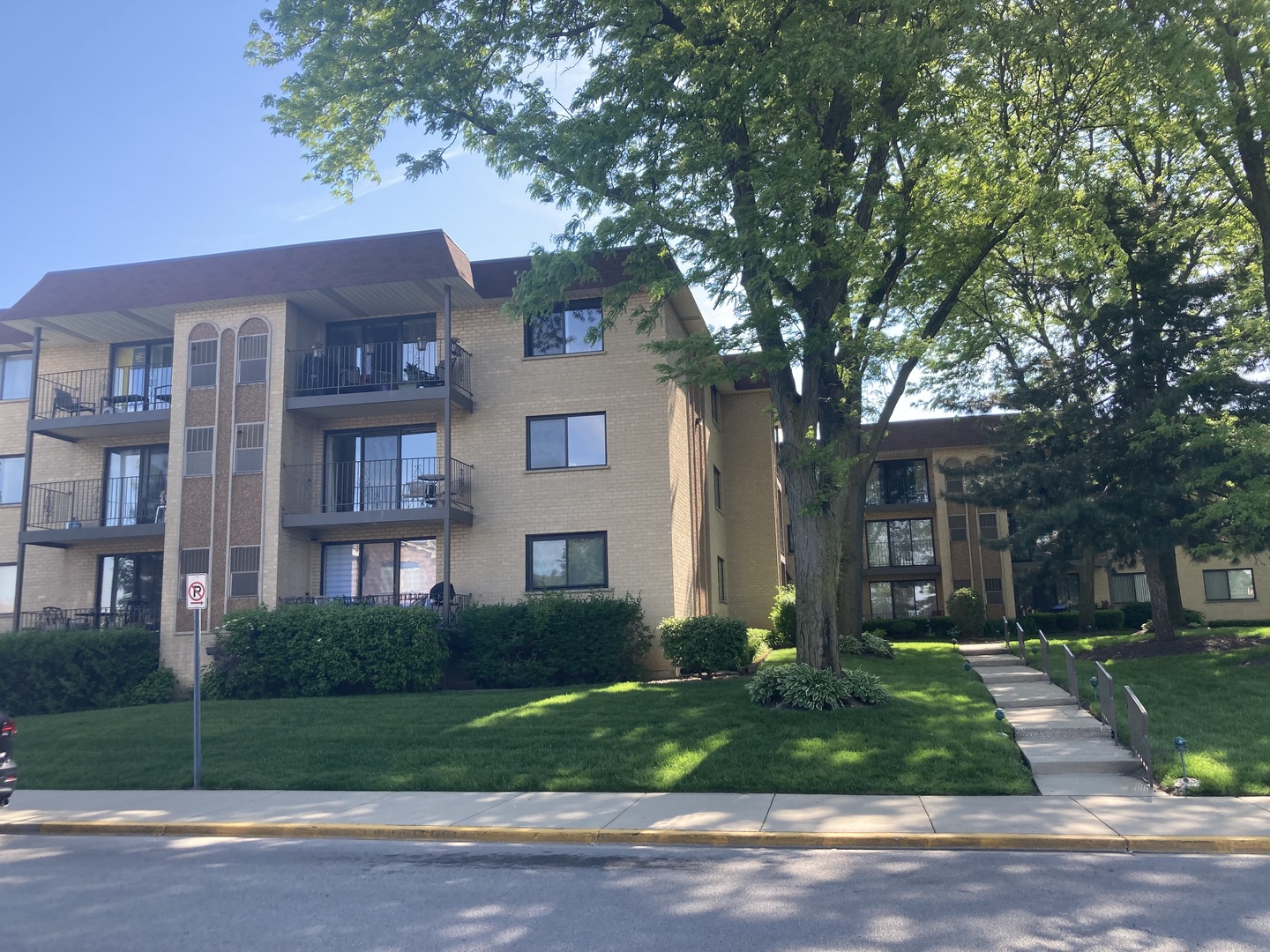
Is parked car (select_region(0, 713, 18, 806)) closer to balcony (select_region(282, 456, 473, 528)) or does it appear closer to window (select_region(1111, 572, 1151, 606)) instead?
balcony (select_region(282, 456, 473, 528))

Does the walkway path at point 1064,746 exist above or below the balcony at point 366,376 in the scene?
below

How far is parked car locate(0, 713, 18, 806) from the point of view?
1106 centimetres

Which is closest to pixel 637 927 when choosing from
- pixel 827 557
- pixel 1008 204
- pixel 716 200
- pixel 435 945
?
pixel 435 945

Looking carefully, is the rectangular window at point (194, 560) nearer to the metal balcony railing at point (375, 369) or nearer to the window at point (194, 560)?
the window at point (194, 560)

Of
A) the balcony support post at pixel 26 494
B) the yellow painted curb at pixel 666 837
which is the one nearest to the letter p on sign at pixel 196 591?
the yellow painted curb at pixel 666 837

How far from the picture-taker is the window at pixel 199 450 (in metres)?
21.4

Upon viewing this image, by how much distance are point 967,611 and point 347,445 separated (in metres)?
20.4

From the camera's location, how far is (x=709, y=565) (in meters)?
25.1

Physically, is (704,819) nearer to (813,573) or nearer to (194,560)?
(813,573)

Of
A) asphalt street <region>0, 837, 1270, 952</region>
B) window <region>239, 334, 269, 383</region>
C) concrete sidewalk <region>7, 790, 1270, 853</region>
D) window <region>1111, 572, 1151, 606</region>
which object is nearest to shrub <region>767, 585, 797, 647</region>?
window <region>239, 334, 269, 383</region>

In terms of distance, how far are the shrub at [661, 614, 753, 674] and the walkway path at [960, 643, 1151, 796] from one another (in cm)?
478

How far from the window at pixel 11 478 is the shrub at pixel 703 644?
654 inches

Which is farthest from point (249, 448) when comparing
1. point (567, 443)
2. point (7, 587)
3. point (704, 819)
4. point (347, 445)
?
point (704, 819)

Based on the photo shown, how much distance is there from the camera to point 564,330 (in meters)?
22.0
